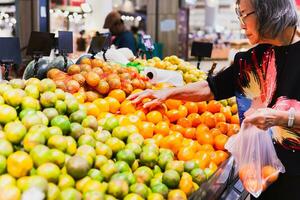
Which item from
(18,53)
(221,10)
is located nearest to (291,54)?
(18,53)

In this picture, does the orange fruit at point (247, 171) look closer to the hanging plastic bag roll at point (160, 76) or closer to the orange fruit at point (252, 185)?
the orange fruit at point (252, 185)

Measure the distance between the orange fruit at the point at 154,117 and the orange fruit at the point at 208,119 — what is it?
38cm

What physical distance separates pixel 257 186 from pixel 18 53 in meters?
1.92

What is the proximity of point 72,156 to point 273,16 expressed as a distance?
1044 millimetres

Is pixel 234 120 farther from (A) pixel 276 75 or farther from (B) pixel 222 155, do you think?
(A) pixel 276 75

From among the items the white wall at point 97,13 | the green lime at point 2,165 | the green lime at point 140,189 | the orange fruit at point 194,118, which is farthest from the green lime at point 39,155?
the white wall at point 97,13

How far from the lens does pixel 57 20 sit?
14391 millimetres

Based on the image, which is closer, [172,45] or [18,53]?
[18,53]

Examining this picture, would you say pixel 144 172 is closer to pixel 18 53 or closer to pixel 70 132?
pixel 70 132

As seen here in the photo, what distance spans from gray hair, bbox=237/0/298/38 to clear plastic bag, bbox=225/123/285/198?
446 millimetres

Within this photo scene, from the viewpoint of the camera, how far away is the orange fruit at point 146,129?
233 cm

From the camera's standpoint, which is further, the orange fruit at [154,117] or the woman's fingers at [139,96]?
the woman's fingers at [139,96]

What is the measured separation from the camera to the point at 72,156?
1.69m

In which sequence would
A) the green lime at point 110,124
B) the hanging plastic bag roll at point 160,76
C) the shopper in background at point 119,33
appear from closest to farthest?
1. the green lime at point 110,124
2. the hanging plastic bag roll at point 160,76
3. the shopper in background at point 119,33
